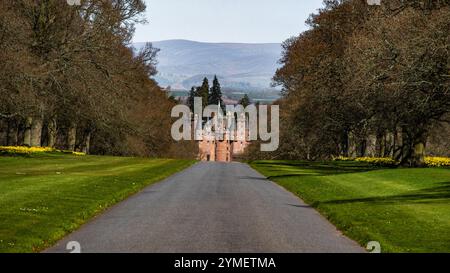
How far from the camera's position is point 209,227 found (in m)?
17.0

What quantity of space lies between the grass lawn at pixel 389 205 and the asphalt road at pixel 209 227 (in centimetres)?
65

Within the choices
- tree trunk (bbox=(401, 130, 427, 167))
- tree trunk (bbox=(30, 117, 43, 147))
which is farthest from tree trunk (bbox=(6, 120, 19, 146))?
tree trunk (bbox=(401, 130, 427, 167))

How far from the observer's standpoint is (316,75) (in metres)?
53.8

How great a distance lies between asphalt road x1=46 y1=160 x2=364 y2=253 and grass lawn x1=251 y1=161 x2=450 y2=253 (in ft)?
2.14

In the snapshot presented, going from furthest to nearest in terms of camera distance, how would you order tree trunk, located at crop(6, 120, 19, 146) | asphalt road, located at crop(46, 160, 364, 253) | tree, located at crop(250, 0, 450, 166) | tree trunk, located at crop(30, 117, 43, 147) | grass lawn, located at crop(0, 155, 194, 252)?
tree trunk, located at crop(6, 120, 19, 146), tree trunk, located at crop(30, 117, 43, 147), tree, located at crop(250, 0, 450, 166), grass lawn, located at crop(0, 155, 194, 252), asphalt road, located at crop(46, 160, 364, 253)

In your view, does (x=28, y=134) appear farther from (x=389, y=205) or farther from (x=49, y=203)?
(x=389, y=205)

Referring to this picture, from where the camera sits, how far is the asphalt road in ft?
46.7

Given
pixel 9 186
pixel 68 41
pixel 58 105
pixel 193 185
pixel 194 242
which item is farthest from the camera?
pixel 58 105

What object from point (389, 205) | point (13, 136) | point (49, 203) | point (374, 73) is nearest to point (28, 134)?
point (13, 136)

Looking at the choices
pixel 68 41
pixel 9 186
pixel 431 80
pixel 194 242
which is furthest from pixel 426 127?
pixel 194 242

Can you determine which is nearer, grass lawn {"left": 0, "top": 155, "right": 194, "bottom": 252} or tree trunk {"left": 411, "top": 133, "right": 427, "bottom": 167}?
grass lawn {"left": 0, "top": 155, "right": 194, "bottom": 252}

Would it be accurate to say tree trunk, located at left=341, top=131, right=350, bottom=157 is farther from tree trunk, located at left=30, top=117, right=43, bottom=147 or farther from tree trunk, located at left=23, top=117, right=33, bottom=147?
tree trunk, located at left=23, top=117, right=33, bottom=147
